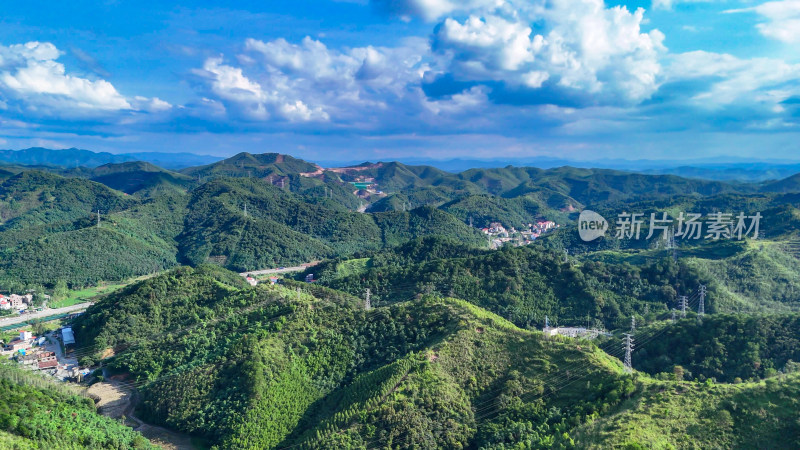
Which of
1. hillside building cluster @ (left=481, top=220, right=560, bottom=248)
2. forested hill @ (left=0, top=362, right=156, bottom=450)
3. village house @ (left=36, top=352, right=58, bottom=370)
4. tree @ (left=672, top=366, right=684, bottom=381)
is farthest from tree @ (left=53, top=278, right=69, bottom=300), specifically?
hillside building cluster @ (left=481, top=220, right=560, bottom=248)

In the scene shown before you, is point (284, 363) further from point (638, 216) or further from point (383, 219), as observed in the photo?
point (638, 216)

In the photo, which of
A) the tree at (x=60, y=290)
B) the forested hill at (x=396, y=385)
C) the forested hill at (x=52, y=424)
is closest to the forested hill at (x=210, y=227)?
the tree at (x=60, y=290)

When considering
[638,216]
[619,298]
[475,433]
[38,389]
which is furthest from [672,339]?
[638,216]

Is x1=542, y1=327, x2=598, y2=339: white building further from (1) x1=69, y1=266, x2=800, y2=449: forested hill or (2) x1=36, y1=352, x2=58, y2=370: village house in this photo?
(2) x1=36, y1=352, x2=58, y2=370: village house

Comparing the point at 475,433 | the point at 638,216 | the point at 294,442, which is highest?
the point at 638,216

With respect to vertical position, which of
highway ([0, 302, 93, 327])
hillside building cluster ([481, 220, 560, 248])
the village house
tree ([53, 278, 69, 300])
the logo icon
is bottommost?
highway ([0, 302, 93, 327])

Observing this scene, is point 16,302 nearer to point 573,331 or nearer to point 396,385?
point 396,385

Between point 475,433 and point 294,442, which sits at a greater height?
point 475,433

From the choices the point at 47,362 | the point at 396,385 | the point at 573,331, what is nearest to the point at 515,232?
the point at 573,331
